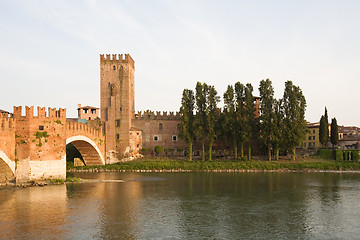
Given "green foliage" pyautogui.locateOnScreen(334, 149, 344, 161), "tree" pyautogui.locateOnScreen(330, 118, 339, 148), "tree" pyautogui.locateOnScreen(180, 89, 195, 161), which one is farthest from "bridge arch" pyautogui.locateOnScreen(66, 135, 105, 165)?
"tree" pyautogui.locateOnScreen(330, 118, 339, 148)

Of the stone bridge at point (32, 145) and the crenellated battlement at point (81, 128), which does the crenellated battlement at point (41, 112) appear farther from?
the crenellated battlement at point (81, 128)

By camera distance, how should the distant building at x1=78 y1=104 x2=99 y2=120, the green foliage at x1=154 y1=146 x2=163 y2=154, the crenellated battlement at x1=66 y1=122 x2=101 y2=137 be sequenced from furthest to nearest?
the distant building at x1=78 y1=104 x2=99 y2=120 → the green foliage at x1=154 y1=146 x2=163 y2=154 → the crenellated battlement at x1=66 y1=122 x2=101 y2=137

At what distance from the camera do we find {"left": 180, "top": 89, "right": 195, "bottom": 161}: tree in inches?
1984

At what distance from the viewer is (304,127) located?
49.4 meters

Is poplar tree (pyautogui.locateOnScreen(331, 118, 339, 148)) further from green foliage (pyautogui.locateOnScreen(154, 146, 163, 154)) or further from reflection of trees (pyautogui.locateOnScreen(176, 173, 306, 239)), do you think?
green foliage (pyautogui.locateOnScreen(154, 146, 163, 154))

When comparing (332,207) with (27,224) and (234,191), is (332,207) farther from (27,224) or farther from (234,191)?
(27,224)

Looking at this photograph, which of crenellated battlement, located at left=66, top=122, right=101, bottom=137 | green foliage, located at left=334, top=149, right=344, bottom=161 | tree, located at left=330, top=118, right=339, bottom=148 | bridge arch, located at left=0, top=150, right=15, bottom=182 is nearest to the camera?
bridge arch, located at left=0, top=150, right=15, bottom=182

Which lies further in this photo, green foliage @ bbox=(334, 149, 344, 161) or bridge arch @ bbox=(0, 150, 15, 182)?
green foliage @ bbox=(334, 149, 344, 161)

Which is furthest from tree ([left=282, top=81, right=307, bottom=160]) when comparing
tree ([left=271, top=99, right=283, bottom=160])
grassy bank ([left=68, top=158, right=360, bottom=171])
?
grassy bank ([left=68, top=158, right=360, bottom=171])

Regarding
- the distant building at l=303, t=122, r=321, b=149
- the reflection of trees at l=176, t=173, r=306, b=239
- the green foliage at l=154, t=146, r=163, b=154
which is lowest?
the reflection of trees at l=176, t=173, r=306, b=239

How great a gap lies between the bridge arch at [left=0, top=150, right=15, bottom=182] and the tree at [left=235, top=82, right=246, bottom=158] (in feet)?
96.5

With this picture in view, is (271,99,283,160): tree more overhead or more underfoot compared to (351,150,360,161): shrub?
more overhead

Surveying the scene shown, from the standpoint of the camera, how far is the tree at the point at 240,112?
4909 cm

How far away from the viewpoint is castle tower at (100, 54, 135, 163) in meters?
54.8
